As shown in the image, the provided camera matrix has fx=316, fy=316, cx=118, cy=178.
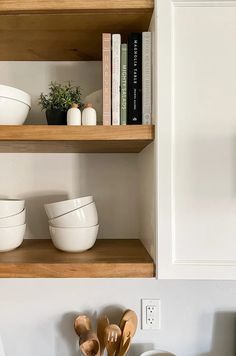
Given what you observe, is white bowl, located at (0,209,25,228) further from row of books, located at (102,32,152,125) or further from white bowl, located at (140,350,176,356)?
white bowl, located at (140,350,176,356)

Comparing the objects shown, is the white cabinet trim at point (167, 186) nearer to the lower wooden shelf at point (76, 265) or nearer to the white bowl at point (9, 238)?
the lower wooden shelf at point (76, 265)

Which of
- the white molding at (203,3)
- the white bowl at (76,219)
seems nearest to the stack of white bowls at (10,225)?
the white bowl at (76,219)

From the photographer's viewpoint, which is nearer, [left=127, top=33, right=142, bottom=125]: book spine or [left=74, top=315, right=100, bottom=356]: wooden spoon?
[left=127, top=33, right=142, bottom=125]: book spine

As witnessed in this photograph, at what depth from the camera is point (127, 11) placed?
0.88 meters

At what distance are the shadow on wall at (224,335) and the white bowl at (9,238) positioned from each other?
2.61ft

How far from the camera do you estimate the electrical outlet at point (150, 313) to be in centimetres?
119

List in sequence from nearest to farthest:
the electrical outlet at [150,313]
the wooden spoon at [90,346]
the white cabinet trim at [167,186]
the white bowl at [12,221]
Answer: the white cabinet trim at [167,186], the white bowl at [12,221], the wooden spoon at [90,346], the electrical outlet at [150,313]

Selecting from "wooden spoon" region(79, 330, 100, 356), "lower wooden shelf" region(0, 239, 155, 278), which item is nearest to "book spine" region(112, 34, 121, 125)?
"lower wooden shelf" region(0, 239, 155, 278)

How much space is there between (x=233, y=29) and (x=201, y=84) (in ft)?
0.57

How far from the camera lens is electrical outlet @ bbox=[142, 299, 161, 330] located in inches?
46.8

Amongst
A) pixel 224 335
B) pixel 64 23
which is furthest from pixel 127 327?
pixel 64 23

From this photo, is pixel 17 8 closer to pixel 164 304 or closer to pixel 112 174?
pixel 112 174

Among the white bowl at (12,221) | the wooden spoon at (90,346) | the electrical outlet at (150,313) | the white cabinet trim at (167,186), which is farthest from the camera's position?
the electrical outlet at (150,313)

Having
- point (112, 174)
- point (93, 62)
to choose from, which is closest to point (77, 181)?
point (112, 174)
